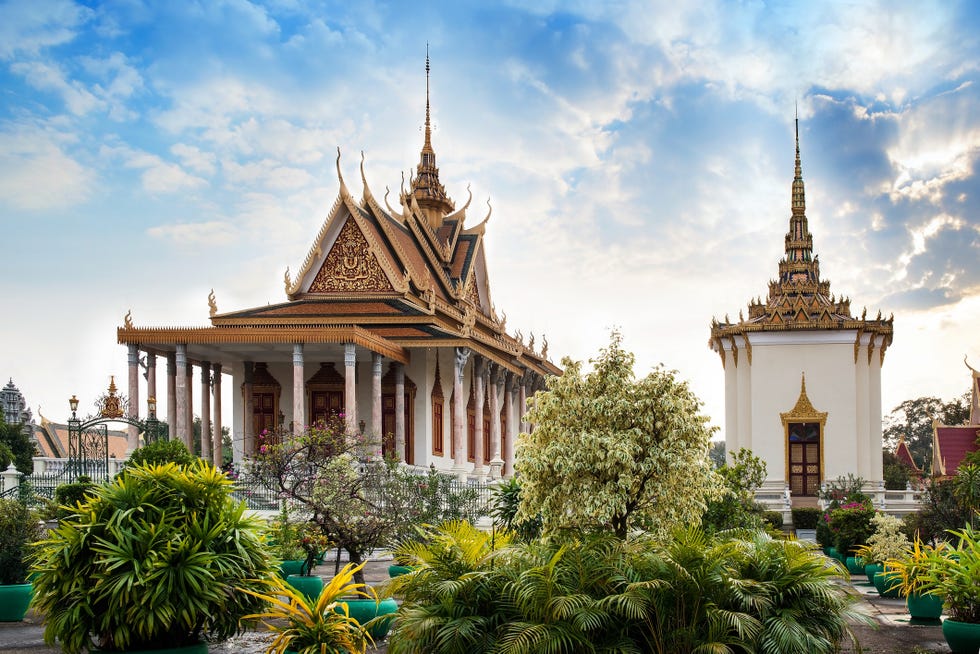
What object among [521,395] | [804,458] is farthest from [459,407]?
[521,395]

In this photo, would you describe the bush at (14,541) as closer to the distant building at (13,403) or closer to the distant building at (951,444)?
the distant building at (951,444)

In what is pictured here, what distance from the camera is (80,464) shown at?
83.3 feet

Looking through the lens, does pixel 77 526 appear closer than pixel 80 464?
Yes

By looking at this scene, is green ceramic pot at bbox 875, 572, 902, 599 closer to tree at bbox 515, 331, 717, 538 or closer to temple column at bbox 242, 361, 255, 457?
tree at bbox 515, 331, 717, 538

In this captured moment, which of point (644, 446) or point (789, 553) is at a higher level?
point (644, 446)

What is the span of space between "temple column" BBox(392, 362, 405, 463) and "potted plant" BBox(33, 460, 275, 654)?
20.0 m

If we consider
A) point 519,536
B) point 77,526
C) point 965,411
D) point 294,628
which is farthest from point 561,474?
point 965,411

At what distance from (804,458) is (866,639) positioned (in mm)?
20908

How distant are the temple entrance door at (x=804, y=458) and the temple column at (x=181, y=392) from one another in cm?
1666

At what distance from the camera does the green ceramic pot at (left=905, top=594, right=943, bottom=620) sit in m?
13.7

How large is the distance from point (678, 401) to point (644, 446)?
60 centimetres

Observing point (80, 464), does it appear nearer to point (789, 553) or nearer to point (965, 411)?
point (789, 553)

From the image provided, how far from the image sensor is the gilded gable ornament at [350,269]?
33.8 meters

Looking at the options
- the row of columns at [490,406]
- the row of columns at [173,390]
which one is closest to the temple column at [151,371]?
the row of columns at [173,390]
